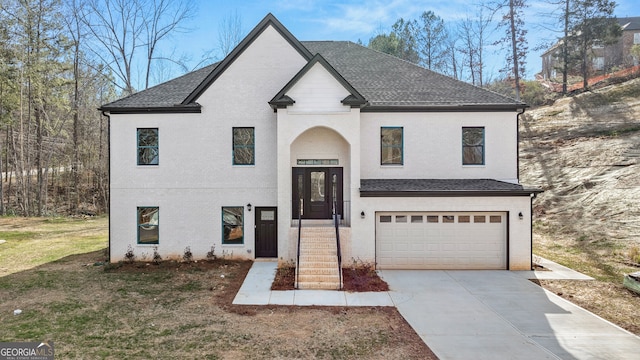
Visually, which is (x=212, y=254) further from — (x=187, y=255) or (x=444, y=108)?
(x=444, y=108)

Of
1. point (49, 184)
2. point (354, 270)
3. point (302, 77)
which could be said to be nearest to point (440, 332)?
point (354, 270)

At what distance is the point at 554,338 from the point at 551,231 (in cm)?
1125

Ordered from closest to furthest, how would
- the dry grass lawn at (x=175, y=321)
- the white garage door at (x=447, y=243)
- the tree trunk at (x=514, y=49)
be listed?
the dry grass lawn at (x=175, y=321) < the white garage door at (x=447, y=243) < the tree trunk at (x=514, y=49)

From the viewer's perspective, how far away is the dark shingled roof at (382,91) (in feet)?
43.2

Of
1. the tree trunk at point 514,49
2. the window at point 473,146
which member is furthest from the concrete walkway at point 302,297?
the tree trunk at point 514,49

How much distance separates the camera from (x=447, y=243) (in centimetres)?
1235

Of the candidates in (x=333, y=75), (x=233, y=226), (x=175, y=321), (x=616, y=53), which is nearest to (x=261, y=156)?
(x=233, y=226)

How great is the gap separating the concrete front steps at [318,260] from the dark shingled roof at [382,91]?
5317 mm

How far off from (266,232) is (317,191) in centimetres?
270

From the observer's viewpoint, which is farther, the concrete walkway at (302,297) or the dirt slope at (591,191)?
the dirt slope at (591,191)

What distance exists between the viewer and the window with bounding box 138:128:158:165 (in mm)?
13352

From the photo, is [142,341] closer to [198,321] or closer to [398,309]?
[198,321]

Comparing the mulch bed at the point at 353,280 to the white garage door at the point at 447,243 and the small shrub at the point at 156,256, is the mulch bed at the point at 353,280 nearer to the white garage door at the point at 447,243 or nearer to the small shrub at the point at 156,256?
the white garage door at the point at 447,243

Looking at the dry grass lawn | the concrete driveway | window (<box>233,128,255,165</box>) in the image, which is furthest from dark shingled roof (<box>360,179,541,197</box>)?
window (<box>233,128,255,165</box>)
